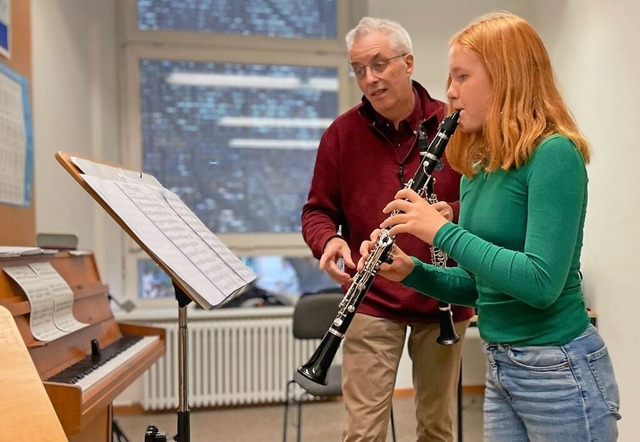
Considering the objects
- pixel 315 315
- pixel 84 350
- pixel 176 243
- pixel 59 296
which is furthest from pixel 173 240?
pixel 315 315

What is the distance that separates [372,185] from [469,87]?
1.74 feet

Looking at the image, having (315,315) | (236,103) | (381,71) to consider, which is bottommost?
(315,315)

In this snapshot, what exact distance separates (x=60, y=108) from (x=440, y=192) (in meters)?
2.07

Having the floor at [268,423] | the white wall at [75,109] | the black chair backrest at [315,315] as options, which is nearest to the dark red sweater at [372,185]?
the black chair backrest at [315,315]

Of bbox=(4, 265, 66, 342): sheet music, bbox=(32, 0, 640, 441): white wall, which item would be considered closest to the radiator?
bbox=(32, 0, 640, 441): white wall

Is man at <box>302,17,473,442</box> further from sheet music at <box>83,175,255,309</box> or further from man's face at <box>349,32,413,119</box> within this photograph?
sheet music at <box>83,175,255,309</box>

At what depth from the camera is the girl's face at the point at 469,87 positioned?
1.03 metres

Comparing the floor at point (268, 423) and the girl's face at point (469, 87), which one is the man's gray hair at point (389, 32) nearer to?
the girl's face at point (469, 87)

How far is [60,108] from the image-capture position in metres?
2.68

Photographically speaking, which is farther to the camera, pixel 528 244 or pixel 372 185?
pixel 372 185

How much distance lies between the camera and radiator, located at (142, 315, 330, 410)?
3.14 metres

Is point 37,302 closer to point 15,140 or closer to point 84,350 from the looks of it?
point 84,350

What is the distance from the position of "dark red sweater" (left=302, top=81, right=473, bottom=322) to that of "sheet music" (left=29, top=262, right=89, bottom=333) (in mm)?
767

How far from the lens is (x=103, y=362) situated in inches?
65.6
